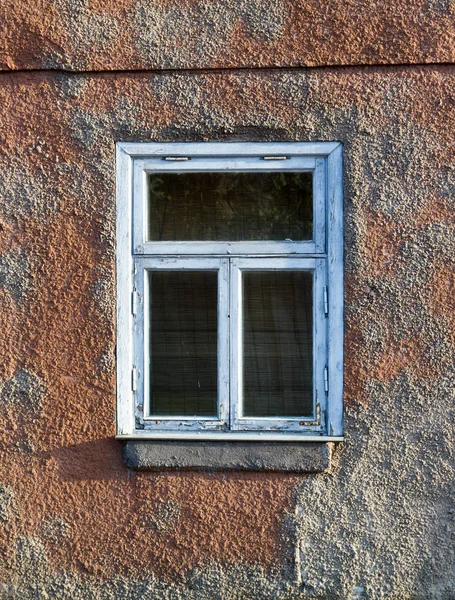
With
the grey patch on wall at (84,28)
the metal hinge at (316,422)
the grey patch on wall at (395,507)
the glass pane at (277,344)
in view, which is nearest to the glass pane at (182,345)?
the glass pane at (277,344)

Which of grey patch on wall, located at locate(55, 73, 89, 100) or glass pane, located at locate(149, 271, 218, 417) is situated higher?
grey patch on wall, located at locate(55, 73, 89, 100)

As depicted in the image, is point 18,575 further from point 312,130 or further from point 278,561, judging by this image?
point 312,130

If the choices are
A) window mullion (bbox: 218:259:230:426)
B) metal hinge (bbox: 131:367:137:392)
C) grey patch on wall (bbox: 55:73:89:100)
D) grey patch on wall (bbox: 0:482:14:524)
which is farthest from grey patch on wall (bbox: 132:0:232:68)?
grey patch on wall (bbox: 0:482:14:524)

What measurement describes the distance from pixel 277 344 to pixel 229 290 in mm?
300

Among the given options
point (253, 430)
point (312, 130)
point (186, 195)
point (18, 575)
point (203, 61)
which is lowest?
point (18, 575)

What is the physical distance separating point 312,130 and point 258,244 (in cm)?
50

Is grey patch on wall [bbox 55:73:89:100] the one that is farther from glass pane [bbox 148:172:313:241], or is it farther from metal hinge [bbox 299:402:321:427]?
metal hinge [bbox 299:402:321:427]

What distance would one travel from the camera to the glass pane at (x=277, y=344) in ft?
9.23

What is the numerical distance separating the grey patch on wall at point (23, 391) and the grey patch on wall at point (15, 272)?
0.32m

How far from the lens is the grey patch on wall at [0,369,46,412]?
109 inches

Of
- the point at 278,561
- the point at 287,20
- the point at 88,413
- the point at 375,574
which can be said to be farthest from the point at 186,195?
the point at 375,574

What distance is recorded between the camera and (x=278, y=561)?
2729 mm

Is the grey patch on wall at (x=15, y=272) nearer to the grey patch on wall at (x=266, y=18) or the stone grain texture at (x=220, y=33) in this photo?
the stone grain texture at (x=220, y=33)

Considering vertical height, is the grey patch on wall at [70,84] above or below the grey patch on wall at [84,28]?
below
